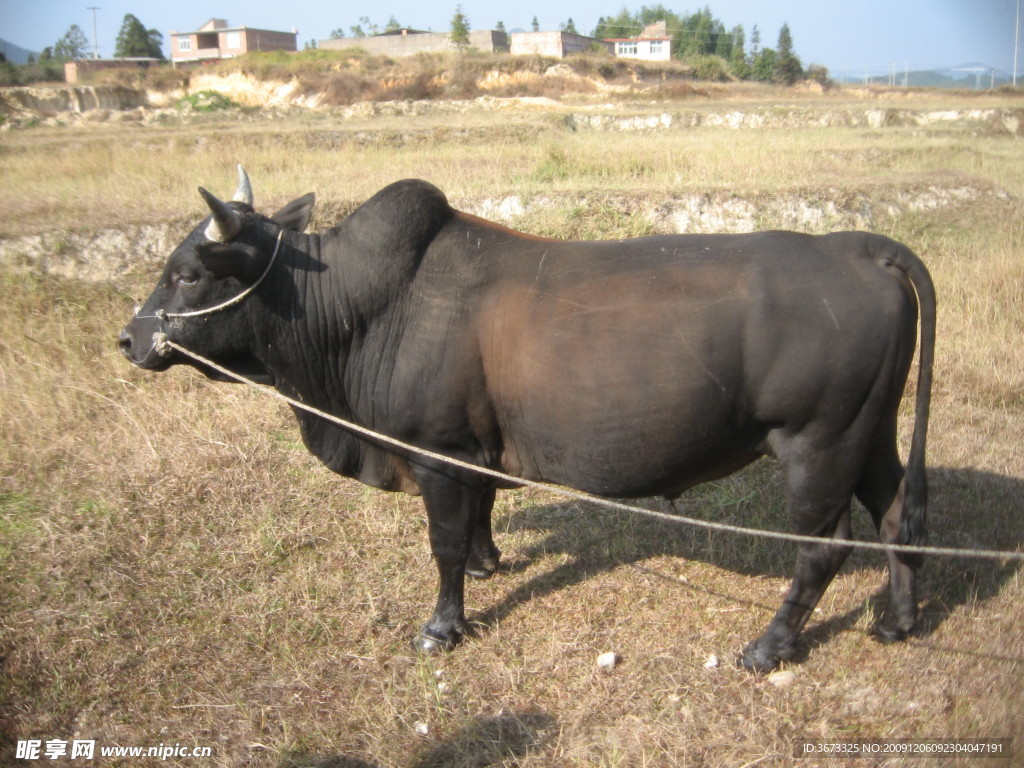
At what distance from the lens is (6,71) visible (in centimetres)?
4031

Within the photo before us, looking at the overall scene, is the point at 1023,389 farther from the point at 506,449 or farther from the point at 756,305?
the point at 506,449

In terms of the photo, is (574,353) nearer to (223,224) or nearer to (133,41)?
(223,224)

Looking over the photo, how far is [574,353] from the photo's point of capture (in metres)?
3.23

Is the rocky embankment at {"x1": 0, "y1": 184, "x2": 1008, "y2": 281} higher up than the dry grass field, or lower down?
higher up

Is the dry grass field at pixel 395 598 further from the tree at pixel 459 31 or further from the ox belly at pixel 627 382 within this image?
the tree at pixel 459 31

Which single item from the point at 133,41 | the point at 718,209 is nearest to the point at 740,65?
the point at 133,41

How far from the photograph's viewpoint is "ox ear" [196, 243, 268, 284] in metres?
3.38

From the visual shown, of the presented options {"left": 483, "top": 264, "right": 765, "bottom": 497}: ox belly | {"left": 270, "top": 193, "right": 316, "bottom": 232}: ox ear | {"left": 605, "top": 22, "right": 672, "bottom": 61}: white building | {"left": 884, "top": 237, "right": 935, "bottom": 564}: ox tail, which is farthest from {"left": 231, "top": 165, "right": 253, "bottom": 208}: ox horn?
{"left": 605, "top": 22, "right": 672, "bottom": 61}: white building

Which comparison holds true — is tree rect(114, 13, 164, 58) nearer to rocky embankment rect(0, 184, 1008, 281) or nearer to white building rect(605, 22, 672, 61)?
white building rect(605, 22, 672, 61)

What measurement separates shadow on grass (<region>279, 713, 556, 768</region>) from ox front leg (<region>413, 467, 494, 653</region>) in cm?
55

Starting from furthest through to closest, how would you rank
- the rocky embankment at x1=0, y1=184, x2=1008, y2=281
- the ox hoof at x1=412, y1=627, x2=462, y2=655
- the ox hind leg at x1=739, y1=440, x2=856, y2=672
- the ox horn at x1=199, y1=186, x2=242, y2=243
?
the rocky embankment at x1=0, y1=184, x2=1008, y2=281 → the ox hoof at x1=412, y1=627, x2=462, y2=655 → the ox horn at x1=199, y1=186, x2=242, y2=243 → the ox hind leg at x1=739, y1=440, x2=856, y2=672

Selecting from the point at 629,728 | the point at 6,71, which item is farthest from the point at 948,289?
the point at 6,71

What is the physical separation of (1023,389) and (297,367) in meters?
5.04

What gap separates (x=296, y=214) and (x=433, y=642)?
210 cm
